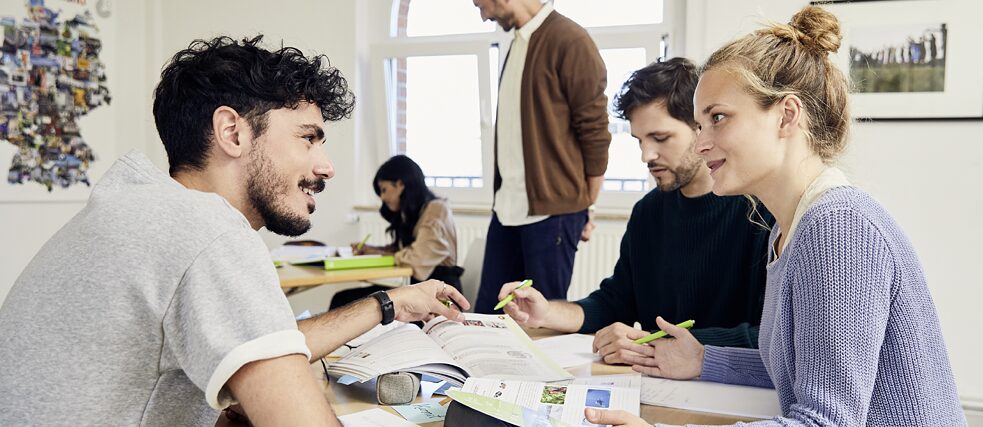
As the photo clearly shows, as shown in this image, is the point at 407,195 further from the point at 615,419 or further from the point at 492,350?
the point at 615,419

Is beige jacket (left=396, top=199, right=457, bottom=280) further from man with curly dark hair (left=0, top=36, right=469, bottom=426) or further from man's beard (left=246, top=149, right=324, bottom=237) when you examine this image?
man with curly dark hair (left=0, top=36, right=469, bottom=426)

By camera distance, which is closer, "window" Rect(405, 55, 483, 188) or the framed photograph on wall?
the framed photograph on wall

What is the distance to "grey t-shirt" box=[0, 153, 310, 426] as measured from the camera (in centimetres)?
89

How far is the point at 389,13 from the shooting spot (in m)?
4.93

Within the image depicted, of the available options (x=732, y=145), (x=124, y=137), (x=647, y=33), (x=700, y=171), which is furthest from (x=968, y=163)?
(x=124, y=137)

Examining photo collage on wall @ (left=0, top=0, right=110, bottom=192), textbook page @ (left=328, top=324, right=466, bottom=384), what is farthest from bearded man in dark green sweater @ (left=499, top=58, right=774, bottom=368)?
photo collage on wall @ (left=0, top=0, right=110, bottom=192)

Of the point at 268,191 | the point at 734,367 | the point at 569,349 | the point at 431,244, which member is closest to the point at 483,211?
the point at 431,244

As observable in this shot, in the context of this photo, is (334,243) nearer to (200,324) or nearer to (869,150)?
(869,150)

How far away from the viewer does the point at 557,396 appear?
48.3 inches

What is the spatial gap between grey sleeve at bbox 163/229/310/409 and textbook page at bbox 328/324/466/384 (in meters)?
0.39

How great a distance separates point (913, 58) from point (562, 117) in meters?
1.70

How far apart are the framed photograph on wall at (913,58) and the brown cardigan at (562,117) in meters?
1.29

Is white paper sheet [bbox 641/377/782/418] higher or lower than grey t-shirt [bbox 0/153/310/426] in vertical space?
lower

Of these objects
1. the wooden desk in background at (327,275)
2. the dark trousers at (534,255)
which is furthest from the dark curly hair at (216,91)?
the wooden desk in background at (327,275)
